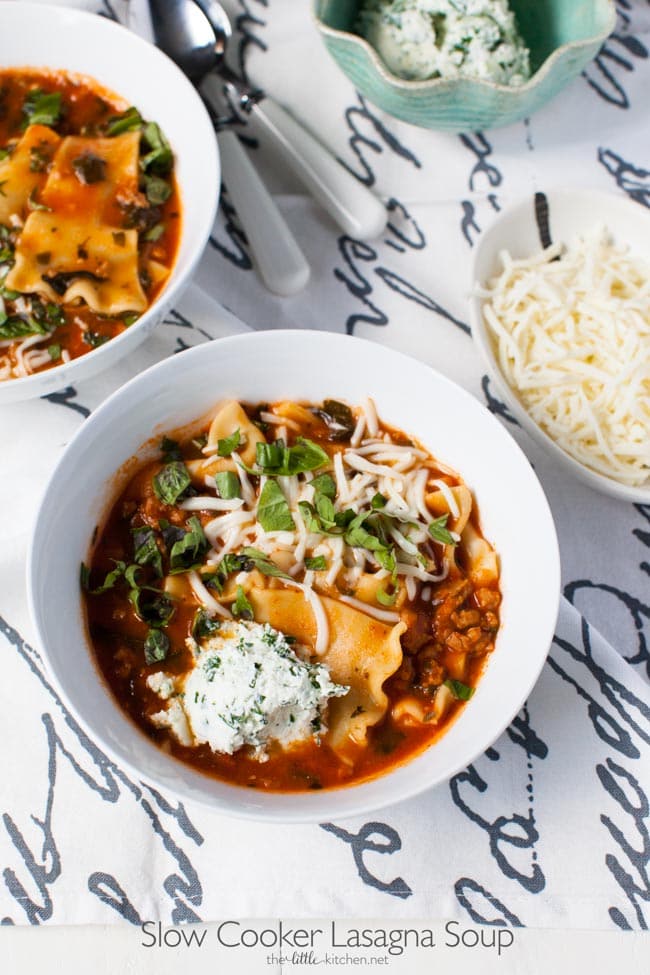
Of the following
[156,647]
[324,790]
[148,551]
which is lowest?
[324,790]

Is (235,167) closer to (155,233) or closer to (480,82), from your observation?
(155,233)

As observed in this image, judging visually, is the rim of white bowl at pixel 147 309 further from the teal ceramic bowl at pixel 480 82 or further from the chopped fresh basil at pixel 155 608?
the chopped fresh basil at pixel 155 608

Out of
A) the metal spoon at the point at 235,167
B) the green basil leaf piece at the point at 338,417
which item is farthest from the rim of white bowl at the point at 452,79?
the green basil leaf piece at the point at 338,417

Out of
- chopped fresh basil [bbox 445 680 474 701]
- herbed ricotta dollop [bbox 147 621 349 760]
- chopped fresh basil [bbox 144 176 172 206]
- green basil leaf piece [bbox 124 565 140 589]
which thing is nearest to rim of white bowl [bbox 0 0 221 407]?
chopped fresh basil [bbox 144 176 172 206]

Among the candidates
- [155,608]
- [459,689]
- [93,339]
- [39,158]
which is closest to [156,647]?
[155,608]

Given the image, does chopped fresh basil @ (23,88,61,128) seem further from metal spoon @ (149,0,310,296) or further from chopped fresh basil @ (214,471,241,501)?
chopped fresh basil @ (214,471,241,501)
